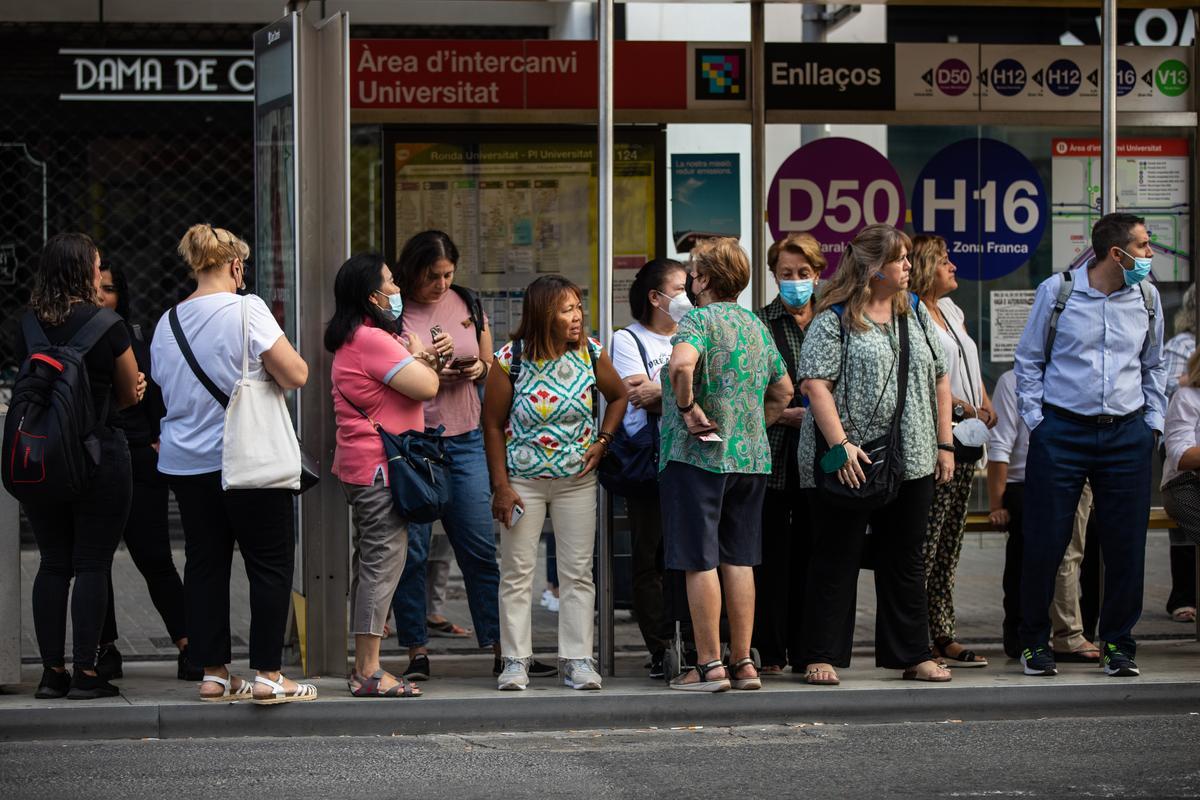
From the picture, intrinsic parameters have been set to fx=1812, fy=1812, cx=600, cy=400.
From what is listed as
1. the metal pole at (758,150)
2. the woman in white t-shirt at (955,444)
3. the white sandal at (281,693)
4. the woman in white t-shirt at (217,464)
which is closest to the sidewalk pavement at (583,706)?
the white sandal at (281,693)

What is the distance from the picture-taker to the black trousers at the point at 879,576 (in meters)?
7.37

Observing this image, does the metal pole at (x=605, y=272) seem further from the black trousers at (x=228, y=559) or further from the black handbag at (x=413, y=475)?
the black trousers at (x=228, y=559)

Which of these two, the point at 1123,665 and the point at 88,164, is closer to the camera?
the point at 1123,665

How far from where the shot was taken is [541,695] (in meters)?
7.19

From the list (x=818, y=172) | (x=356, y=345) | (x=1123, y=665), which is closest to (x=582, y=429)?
(x=356, y=345)

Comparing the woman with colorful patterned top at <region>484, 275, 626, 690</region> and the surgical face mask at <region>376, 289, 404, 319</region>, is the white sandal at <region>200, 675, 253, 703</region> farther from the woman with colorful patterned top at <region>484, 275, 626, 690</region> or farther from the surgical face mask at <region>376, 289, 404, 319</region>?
the surgical face mask at <region>376, 289, 404, 319</region>

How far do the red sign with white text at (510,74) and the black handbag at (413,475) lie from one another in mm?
2962

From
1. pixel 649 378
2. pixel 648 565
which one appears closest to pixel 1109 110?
pixel 649 378

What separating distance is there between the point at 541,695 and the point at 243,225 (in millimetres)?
6570

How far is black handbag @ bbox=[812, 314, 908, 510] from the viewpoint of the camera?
23.6 ft

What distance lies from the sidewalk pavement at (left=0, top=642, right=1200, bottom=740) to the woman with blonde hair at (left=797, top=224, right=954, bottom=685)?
0.21 m

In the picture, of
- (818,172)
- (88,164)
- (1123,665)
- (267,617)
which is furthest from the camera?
(88,164)

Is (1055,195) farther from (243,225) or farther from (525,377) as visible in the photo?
(243,225)

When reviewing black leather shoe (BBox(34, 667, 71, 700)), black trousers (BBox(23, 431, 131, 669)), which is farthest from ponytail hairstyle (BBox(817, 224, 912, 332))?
black leather shoe (BBox(34, 667, 71, 700))
